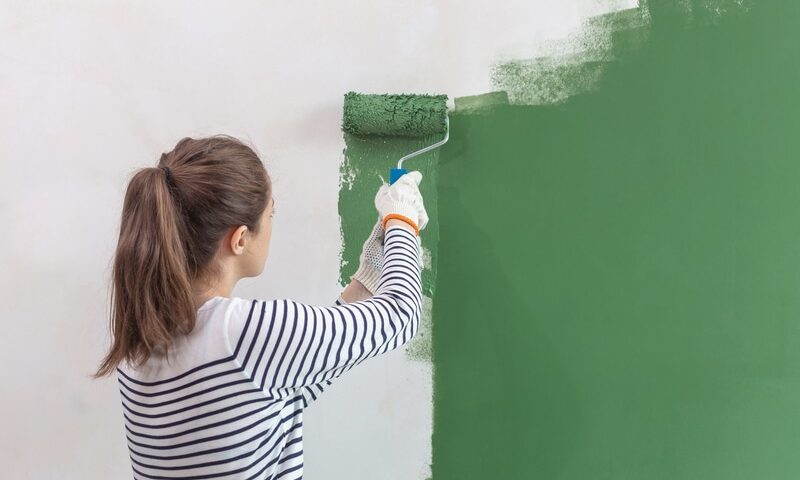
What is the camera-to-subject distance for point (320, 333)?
26.8 inches

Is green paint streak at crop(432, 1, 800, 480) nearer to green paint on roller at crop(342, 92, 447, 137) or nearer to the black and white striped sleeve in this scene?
green paint on roller at crop(342, 92, 447, 137)

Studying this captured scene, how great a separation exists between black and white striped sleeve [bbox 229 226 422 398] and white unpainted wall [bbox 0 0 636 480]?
34cm

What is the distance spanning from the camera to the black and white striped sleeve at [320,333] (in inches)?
26.1

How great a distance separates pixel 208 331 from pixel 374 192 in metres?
0.47

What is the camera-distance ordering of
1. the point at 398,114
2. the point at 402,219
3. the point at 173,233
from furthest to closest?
the point at 398,114 < the point at 402,219 < the point at 173,233

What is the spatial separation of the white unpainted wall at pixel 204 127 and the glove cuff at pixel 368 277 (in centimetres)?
16

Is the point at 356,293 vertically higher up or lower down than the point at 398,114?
lower down

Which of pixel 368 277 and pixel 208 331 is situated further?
pixel 368 277

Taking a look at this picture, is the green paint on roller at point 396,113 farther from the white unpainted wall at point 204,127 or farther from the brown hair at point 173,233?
the brown hair at point 173,233

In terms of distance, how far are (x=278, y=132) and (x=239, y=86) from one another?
0.11 m

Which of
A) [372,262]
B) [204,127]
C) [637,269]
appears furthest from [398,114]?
[637,269]

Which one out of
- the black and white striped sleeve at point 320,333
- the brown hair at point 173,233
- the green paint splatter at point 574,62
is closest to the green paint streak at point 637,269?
the green paint splatter at point 574,62

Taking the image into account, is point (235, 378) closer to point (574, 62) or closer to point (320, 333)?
point (320, 333)

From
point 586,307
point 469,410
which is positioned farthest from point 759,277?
point 469,410
